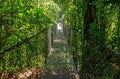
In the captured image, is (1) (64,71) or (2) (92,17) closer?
(2) (92,17)

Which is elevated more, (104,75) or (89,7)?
(89,7)

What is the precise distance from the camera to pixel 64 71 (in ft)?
29.5

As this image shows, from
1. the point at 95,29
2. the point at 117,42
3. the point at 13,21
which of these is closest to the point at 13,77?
the point at 13,21

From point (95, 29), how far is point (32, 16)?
6.35 feet

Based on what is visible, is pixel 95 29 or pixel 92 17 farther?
pixel 92 17

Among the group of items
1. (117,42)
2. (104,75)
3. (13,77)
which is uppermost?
(117,42)

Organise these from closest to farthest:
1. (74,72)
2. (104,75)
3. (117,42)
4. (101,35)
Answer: (104,75), (117,42), (101,35), (74,72)

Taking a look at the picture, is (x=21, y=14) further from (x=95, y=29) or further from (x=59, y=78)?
(x=59, y=78)

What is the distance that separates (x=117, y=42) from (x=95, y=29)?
89cm

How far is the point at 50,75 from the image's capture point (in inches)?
331

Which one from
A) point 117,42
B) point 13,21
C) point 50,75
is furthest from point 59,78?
point 117,42

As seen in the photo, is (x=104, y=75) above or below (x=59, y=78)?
above

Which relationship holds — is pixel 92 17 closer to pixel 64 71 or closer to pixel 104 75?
pixel 64 71

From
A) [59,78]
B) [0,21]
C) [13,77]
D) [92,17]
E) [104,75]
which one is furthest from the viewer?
[59,78]
